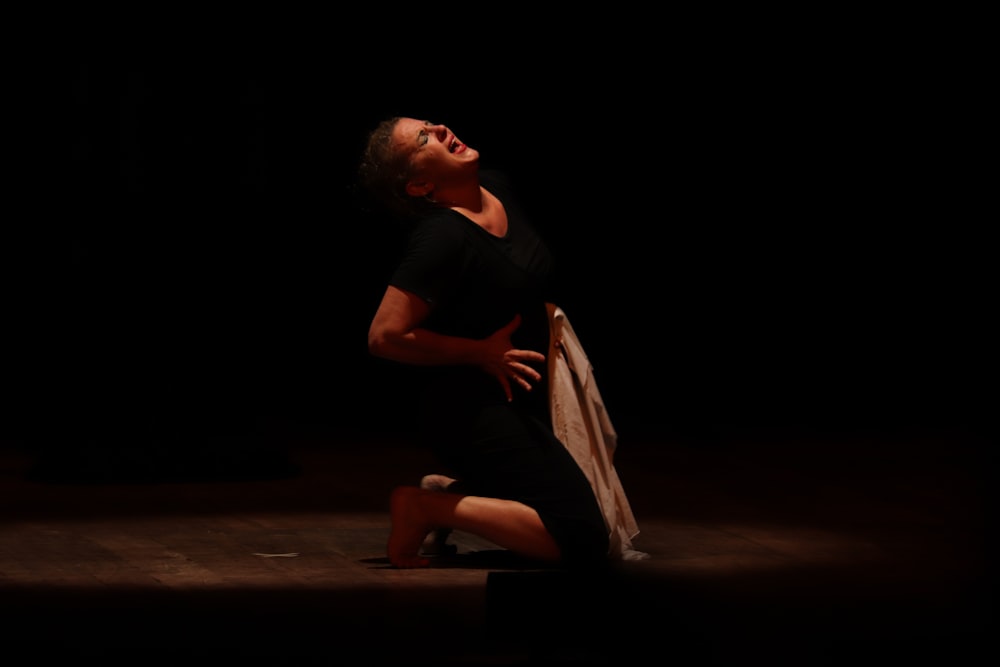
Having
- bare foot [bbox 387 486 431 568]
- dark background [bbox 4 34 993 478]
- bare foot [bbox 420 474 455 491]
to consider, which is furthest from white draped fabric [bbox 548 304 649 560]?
dark background [bbox 4 34 993 478]

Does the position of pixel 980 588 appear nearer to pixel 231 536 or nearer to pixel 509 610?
pixel 509 610

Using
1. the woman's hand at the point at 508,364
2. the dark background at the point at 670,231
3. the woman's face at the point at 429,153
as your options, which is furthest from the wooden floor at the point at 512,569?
the woman's face at the point at 429,153

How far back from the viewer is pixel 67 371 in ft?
22.2

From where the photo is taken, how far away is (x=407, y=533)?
4.82 metres

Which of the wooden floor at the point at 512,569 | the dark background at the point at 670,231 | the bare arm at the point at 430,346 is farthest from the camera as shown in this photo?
the dark background at the point at 670,231

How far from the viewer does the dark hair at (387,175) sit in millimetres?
4941

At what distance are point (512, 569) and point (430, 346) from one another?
59 centimetres

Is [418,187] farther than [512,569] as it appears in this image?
Yes

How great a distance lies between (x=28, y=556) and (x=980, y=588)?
2.34 meters

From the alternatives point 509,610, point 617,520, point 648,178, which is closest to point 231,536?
point 617,520

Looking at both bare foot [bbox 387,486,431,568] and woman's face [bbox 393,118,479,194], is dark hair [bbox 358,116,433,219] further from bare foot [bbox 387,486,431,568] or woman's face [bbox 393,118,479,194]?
bare foot [bbox 387,486,431,568]

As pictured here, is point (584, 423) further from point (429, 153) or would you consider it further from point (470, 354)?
point (429, 153)

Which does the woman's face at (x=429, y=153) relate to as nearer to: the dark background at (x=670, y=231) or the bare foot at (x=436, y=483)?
the bare foot at (x=436, y=483)

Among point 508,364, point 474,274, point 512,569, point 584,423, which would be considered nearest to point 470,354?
point 508,364
